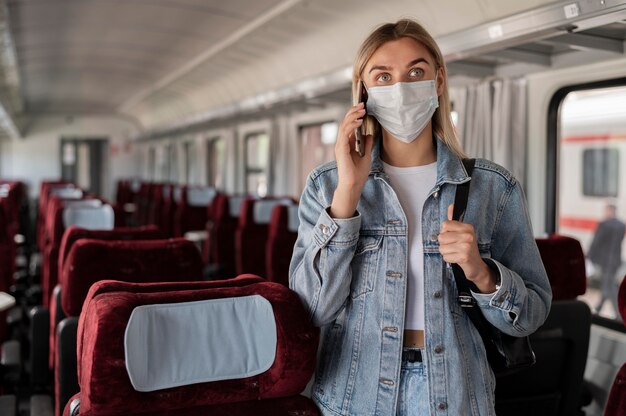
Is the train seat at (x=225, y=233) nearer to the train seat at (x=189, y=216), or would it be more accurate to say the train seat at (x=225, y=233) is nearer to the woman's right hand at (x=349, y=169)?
the train seat at (x=189, y=216)

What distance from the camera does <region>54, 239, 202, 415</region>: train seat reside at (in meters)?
2.99

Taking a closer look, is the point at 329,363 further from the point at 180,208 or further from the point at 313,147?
the point at 180,208

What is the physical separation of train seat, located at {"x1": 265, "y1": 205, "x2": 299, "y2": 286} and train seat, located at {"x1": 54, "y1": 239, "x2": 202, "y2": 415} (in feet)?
8.81

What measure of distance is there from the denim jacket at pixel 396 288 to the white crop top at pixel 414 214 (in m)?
0.03

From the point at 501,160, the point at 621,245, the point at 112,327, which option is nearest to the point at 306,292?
the point at 112,327

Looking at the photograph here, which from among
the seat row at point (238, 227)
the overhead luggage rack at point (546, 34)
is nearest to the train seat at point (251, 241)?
the seat row at point (238, 227)

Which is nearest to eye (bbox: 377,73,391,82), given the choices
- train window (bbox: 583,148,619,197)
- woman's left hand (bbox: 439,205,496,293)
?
woman's left hand (bbox: 439,205,496,293)

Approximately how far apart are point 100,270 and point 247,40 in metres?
6.65

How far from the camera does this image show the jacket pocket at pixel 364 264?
5.64ft

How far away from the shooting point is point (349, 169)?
5.51 feet

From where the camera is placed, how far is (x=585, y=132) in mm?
5758

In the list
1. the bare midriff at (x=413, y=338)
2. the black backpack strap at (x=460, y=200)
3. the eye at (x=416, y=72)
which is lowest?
the bare midriff at (x=413, y=338)

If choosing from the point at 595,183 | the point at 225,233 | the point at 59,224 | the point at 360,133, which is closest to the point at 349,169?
the point at 360,133

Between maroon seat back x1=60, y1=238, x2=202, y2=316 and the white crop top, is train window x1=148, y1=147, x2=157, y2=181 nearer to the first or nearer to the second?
maroon seat back x1=60, y1=238, x2=202, y2=316
